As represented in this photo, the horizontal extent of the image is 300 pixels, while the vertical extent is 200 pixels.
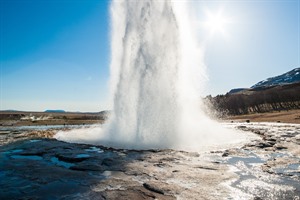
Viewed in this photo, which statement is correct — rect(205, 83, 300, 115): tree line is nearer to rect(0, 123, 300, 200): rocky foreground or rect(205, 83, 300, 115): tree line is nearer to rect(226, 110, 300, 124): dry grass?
rect(226, 110, 300, 124): dry grass

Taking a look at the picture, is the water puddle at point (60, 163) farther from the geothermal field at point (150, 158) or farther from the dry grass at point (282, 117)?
the dry grass at point (282, 117)

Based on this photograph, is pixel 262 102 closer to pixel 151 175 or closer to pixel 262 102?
pixel 262 102

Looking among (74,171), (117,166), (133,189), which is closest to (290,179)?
(133,189)

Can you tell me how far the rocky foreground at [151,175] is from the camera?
927 cm

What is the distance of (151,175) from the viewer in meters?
11.8

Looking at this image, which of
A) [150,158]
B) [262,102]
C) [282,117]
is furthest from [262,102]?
[150,158]

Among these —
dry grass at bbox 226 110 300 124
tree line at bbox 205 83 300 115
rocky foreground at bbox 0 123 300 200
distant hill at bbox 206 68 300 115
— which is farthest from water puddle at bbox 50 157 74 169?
tree line at bbox 205 83 300 115

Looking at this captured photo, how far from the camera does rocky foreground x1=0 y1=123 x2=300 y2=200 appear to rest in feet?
30.4

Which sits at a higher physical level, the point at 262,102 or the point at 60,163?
the point at 262,102

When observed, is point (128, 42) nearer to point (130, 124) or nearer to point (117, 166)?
point (130, 124)

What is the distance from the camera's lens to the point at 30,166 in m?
14.0

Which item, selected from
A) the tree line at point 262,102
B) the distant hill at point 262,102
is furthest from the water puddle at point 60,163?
the tree line at point 262,102

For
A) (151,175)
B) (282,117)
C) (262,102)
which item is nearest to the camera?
(151,175)

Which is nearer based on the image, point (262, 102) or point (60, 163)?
point (60, 163)
